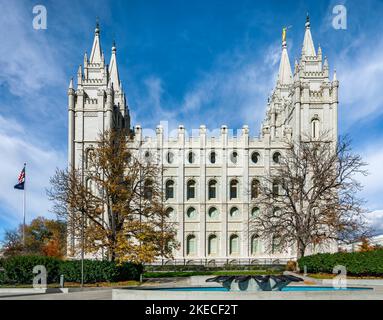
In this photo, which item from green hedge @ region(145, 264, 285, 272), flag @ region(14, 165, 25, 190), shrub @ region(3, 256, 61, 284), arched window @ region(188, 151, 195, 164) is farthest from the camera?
arched window @ region(188, 151, 195, 164)

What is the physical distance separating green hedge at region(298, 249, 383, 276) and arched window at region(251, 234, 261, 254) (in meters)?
21.6

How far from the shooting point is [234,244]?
5409 cm

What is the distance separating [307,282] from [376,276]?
191 inches

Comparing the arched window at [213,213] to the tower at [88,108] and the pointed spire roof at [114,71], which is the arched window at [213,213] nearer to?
the tower at [88,108]

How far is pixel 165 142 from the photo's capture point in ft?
181

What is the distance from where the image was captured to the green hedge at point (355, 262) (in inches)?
1078

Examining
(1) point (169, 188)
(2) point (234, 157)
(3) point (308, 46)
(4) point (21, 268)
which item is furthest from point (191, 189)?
(4) point (21, 268)

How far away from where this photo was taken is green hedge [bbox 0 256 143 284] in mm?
26562

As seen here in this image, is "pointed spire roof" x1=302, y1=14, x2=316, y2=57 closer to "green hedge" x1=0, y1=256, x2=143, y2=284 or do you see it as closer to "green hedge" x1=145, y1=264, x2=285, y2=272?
"green hedge" x1=145, y1=264, x2=285, y2=272

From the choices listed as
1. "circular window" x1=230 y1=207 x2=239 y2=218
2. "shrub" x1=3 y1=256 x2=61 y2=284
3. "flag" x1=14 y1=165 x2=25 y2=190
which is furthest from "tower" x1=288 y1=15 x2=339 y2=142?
"shrub" x1=3 y1=256 x2=61 y2=284

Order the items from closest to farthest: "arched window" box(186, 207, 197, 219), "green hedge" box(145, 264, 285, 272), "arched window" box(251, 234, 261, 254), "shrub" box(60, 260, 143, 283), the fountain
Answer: the fountain → "shrub" box(60, 260, 143, 283) → "green hedge" box(145, 264, 285, 272) → "arched window" box(251, 234, 261, 254) → "arched window" box(186, 207, 197, 219)

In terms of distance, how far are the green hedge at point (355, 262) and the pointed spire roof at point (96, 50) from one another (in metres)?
40.2
